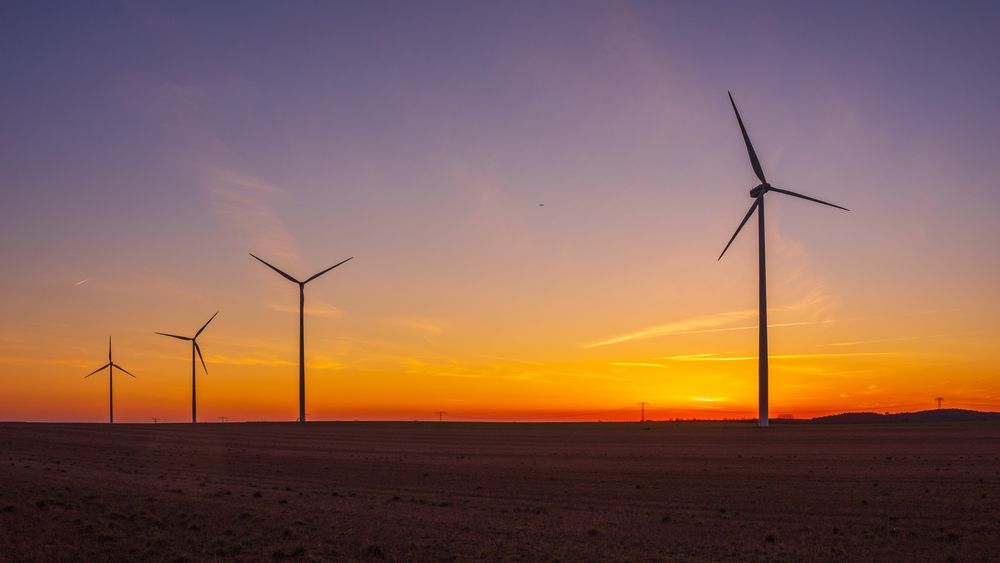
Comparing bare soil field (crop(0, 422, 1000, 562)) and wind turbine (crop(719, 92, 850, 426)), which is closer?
bare soil field (crop(0, 422, 1000, 562))

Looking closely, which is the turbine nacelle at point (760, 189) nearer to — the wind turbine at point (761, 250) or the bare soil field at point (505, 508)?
the wind turbine at point (761, 250)

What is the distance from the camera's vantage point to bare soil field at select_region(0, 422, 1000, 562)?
96.0 ft

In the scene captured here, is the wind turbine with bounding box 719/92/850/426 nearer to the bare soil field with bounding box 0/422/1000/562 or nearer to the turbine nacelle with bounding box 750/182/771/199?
the turbine nacelle with bounding box 750/182/771/199

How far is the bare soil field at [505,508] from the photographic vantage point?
29266mm

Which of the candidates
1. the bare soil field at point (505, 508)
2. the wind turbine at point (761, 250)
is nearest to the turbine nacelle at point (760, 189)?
the wind turbine at point (761, 250)

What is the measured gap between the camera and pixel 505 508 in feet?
134

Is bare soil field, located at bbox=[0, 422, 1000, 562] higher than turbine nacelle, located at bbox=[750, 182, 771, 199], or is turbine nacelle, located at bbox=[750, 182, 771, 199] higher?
turbine nacelle, located at bbox=[750, 182, 771, 199]

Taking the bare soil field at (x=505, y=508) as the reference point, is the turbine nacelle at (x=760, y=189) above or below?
above

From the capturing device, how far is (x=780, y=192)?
106m

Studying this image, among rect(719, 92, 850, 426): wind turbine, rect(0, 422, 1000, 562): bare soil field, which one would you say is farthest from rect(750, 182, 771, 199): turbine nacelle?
rect(0, 422, 1000, 562): bare soil field

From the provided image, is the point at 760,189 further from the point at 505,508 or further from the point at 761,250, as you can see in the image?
the point at 505,508

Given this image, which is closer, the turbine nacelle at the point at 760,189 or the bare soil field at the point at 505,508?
the bare soil field at the point at 505,508

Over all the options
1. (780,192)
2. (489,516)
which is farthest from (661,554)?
(780,192)

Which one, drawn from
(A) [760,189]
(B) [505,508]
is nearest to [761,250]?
(A) [760,189]
